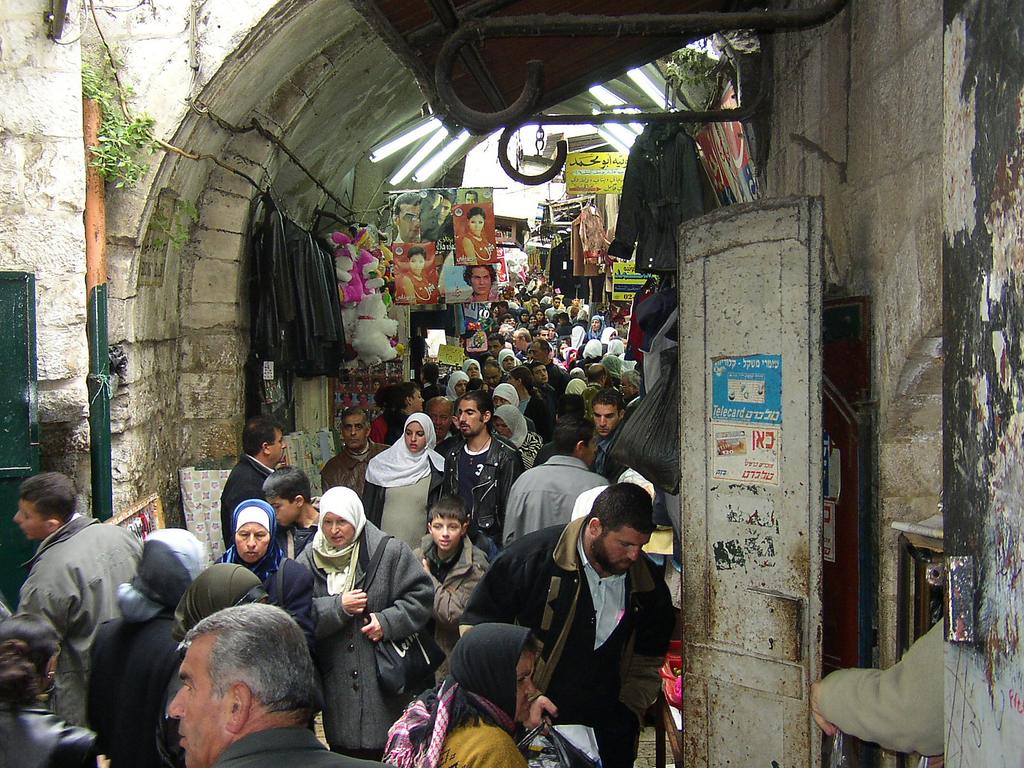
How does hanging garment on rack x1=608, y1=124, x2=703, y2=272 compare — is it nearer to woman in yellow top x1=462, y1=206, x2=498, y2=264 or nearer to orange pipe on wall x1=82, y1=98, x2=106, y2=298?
orange pipe on wall x1=82, y1=98, x2=106, y2=298

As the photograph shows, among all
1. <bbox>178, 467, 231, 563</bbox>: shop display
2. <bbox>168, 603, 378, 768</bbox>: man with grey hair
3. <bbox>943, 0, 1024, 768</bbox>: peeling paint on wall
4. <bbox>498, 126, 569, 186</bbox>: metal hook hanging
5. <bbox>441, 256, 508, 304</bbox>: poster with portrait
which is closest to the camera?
<bbox>943, 0, 1024, 768</bbox>: peeling paint on wall

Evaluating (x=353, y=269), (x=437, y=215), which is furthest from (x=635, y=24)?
A: (x=437, y=215)

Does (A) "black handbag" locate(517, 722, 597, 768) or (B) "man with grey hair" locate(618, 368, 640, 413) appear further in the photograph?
(B) "man with grey hair" locate(618, 368, 640, 413)

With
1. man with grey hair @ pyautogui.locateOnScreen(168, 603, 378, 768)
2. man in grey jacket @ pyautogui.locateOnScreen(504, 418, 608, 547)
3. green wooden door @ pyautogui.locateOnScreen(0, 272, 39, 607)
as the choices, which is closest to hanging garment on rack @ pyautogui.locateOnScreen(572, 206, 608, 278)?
man in grey jacket @ pyautogui.locateOnScreen(504, 418, 608, 547)

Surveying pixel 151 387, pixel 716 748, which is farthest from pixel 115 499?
pixel 716 748

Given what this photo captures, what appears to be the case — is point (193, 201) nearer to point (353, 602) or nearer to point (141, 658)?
point (353, 602)

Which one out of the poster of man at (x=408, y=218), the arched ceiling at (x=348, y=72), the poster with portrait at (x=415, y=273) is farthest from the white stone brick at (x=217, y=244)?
the poster of man at (x=408, y=218)

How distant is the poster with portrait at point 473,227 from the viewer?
37.1 ft

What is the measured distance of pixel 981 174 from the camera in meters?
1.85

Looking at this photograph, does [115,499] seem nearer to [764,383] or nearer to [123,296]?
[123,296]

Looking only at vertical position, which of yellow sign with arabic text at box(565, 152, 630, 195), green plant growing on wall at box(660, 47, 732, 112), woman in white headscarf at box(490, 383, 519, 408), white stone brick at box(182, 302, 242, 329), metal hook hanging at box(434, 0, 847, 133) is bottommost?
woman in white headscarf at box(490, 383, 519, 408)

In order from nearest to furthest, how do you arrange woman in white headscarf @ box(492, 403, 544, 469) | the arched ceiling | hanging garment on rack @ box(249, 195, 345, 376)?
1. the arched ceiling
2. woman in white headscarf @ box(492, 403, 544, 469)
3. hanging garment on rack @ box(249, 195, 345, 376)

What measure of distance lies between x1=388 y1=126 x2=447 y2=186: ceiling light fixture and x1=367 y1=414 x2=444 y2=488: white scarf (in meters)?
8.24

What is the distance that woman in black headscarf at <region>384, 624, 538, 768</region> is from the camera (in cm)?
248
